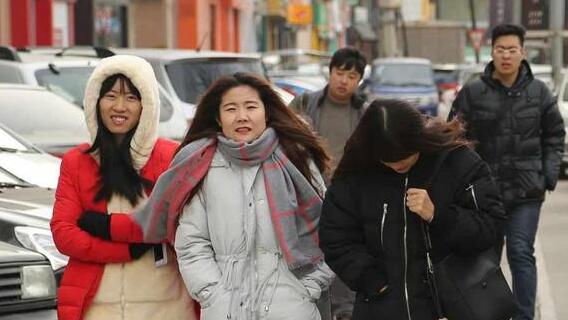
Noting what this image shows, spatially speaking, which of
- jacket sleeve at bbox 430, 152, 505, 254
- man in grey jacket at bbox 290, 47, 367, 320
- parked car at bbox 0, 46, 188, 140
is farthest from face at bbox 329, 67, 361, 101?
parked car at bbox 0, 46, 188, 140

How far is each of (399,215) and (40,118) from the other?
7.48 metres

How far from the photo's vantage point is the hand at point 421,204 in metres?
4.85

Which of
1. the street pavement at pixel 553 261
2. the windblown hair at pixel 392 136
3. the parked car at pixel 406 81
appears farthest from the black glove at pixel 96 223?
the parked car at pixel 406 81

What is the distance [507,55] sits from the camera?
8.16 meters

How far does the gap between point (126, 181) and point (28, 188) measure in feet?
10.5

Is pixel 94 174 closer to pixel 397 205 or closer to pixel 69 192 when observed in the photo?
pixel 69 192

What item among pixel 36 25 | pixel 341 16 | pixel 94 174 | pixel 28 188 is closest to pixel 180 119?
pixel 28 188

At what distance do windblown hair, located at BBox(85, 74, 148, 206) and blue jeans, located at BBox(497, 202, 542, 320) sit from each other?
3307mm

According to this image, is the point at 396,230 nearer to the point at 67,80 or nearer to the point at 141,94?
the point at 141,94

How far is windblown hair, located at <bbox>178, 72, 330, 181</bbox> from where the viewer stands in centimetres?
521

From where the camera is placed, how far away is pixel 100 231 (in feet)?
17.3

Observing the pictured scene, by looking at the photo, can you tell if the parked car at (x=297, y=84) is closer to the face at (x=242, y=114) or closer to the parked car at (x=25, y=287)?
the parked car at (x=25, y=287)

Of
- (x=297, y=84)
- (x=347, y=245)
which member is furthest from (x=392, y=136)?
(x=297, y=84)

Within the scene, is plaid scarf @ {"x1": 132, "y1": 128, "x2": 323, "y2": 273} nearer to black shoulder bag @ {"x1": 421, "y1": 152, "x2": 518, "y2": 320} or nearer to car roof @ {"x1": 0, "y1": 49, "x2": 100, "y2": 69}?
black shoulder bag @ {"x1": 421, "y1": 152, "x2": 518, "y2": 320}
